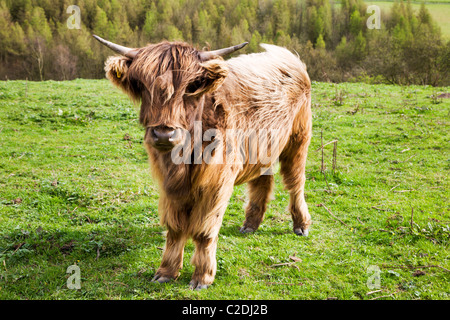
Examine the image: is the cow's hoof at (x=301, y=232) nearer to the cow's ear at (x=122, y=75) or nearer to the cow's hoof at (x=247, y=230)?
the cow's hoof at (x=247, y=230)

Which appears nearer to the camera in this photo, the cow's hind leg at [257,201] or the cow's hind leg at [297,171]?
the cow's hind leg at [297,171]

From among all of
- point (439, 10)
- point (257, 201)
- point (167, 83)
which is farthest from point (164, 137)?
point (439, 10)

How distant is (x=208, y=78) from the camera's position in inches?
114

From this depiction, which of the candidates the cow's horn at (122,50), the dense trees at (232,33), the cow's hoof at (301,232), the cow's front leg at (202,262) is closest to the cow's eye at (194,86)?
the cow's horn at (122,50)

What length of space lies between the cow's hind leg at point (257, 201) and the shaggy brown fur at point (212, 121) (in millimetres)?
13

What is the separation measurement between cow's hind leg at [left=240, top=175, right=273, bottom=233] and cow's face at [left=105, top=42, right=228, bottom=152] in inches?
77.6

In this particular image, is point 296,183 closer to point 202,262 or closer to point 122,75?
point 202,262

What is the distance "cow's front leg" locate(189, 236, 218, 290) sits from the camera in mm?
3428

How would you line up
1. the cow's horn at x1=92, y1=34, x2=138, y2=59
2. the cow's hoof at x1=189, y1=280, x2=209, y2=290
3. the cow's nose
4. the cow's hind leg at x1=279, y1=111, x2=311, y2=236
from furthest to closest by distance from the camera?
the cow's hind leg at x1=279, y1=111, x2=311, y2=236 < the cow's hoof at x1=189, y1=280, x2=209, y2=290 < the cow's horn at x1=92, y1=34, x2=138, y2=59 < the cow's nose

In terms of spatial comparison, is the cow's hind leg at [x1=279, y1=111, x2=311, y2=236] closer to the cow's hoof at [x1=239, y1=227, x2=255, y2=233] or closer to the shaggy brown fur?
the shaggy brown fur

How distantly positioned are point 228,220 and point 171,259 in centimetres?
162

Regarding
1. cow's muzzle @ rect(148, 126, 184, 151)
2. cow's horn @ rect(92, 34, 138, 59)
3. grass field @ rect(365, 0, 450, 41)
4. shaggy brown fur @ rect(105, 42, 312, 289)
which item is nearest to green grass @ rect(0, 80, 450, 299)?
shaggy brown fur @ rect(105, 42, 312, 289)

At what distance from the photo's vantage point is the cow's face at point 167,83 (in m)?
2.72

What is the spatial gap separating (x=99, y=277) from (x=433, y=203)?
4.62 m
